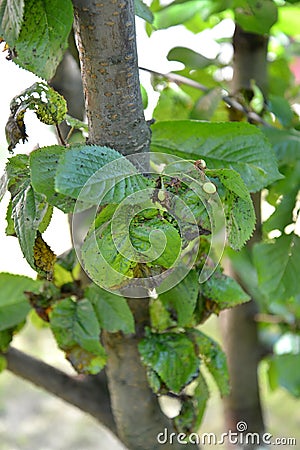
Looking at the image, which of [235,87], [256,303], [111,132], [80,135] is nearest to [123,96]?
[111,132]

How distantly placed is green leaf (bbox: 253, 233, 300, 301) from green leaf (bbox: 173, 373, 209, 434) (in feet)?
0.28

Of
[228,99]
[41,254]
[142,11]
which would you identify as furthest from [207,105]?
[41,254]

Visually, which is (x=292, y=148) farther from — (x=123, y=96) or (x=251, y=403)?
(x=251, y=403)

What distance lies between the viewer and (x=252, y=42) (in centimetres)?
57

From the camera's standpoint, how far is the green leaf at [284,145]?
1.50 feet

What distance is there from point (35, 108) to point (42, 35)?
0.14 ft

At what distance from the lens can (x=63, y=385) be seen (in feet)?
1.85

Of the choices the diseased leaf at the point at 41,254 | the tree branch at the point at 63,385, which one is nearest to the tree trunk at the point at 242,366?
the tree branch at the point at 63,385

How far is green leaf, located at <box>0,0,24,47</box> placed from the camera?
0.28 m

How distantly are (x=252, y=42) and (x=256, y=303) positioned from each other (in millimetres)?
279

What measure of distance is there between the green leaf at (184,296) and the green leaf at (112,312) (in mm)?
28

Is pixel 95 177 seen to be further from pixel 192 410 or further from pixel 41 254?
pixel 192 410

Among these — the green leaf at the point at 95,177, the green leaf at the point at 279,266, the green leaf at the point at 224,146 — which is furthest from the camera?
the green leaf at the point at 279,266

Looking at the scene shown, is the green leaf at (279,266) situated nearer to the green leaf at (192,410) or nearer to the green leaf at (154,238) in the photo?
the green leaf at (192,410)
